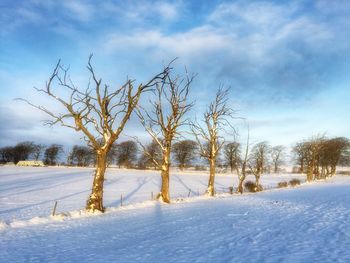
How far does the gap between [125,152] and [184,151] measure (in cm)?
2869

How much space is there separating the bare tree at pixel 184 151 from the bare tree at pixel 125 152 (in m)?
20.5

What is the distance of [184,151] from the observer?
119 metres

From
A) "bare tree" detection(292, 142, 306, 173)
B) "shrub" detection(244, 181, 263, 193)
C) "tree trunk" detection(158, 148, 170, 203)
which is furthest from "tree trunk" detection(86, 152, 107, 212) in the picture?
"bare tree" detection(292, 142, 306, 173)

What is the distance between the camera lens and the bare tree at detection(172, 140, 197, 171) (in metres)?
117

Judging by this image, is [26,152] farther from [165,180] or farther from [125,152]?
[165,180]

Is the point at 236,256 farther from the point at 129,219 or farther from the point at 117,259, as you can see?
the point at 129,219

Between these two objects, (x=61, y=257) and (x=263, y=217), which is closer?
(x=61, y=257)

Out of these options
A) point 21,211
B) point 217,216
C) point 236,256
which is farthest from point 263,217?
point 21,211

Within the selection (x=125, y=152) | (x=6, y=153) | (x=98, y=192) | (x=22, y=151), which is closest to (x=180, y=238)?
(x=98, y=192)

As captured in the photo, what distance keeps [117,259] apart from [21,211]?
1865 centimetres

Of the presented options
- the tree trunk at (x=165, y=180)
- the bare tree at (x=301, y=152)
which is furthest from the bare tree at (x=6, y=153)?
the tree trunk at (x=165, y=180)

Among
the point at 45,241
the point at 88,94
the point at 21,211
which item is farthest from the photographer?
the point at 21,211

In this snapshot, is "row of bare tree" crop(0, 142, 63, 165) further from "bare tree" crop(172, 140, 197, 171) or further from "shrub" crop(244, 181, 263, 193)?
"shrub" crop(244, 181, 263, 193)

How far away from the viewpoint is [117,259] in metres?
9.77
